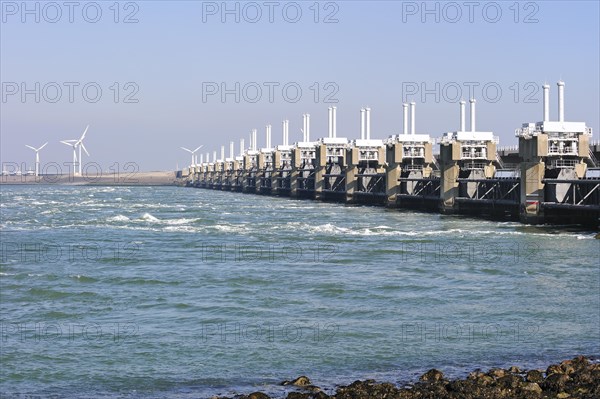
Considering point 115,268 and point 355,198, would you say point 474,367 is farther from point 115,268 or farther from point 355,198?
point 355,198

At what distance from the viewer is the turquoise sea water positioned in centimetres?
1800

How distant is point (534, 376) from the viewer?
16016 millimetres

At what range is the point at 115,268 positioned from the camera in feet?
116

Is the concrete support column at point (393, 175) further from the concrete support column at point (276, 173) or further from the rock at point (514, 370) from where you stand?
the rock at point (514, 370)

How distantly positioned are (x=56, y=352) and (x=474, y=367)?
29.2 feet

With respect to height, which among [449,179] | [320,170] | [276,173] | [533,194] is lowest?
[533,194]

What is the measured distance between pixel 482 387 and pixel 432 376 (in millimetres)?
1351

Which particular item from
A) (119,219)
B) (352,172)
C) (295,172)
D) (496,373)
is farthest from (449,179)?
(496,373)

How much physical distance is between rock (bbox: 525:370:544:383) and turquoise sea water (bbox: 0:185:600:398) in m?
1.56

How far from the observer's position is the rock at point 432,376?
53.3ft

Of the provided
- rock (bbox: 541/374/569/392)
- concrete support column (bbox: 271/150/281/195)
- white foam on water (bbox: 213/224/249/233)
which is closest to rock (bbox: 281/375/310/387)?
rock (bbox: 541/374/569/392)

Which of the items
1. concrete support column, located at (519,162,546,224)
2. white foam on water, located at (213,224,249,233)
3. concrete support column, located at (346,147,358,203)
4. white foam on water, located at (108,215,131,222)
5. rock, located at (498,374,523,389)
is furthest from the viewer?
concrete support column, located at (346,147,358,203)

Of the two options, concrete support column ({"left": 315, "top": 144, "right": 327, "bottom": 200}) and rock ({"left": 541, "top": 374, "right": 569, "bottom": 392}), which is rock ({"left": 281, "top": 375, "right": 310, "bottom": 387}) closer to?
rock ({"left": 541, "top": 374, "right": 569, "bottom": 392})

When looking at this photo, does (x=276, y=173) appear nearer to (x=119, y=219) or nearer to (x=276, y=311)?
(x=119, y=219)
